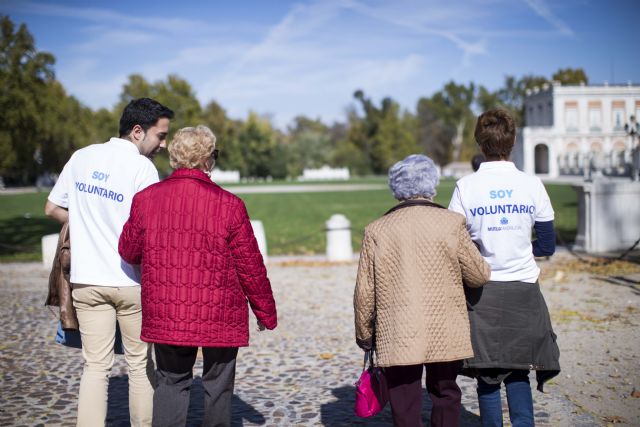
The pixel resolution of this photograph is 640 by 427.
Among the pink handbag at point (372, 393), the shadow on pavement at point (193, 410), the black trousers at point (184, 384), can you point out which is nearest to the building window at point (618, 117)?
the shadow on pavement at point (193, 410)

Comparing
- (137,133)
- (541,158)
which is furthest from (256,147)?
(137,133)

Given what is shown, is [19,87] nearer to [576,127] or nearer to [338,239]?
[338,239]

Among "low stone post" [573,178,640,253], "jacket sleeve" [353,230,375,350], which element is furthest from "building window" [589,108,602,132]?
"jacket sleeve" [353,230,375,350]

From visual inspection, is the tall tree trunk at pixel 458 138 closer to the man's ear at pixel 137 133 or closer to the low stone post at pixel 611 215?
the low stone post at pixel 611 215

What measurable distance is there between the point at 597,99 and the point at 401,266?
269 feet

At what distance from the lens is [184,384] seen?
3561mm

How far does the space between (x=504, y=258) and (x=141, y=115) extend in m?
2.25

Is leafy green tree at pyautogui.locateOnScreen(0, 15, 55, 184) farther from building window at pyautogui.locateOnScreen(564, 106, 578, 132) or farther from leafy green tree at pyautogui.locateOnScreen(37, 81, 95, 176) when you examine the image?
building window at pyautogui.locateOnScreen(564, 106, 578, 132)

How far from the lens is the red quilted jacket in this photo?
3.38 m

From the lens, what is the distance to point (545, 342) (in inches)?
145

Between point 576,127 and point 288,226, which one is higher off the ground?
point 576,127

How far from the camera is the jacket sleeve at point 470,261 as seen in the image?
3367 mm

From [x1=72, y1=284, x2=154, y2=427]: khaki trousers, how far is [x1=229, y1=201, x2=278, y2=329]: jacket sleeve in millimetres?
714

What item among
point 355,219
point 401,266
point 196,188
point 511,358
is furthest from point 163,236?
point 355,219
